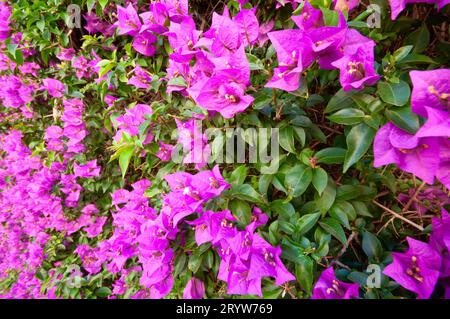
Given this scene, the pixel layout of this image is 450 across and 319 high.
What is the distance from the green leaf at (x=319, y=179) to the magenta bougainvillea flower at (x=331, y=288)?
210 mm

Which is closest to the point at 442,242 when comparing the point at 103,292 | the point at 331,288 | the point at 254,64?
the point at 331,288

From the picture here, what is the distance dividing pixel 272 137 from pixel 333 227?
0.96 feet

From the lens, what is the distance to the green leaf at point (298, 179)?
74 cm

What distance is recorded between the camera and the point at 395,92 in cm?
59

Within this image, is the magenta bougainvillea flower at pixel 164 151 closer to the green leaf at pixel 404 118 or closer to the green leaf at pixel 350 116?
the green leaf at pixel 350 116

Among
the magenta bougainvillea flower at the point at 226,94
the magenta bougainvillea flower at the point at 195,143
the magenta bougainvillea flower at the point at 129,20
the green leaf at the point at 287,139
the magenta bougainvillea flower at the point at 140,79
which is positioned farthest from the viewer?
the magenta bougainvillea flower at the point at 140,79

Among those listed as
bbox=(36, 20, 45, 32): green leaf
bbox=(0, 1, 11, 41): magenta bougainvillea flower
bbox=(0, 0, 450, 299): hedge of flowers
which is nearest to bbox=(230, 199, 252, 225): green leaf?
bbox=(0, 0, 450, 299): hedge of flowers

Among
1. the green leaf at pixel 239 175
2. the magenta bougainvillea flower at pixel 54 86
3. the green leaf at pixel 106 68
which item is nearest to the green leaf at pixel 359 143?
the green leaf at pixel 239 175

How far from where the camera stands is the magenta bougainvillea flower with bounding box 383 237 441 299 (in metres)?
0.65

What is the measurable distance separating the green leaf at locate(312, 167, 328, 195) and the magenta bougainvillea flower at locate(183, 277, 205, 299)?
595 mm

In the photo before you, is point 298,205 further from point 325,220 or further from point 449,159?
point 449,159

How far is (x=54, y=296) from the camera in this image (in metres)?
1.61

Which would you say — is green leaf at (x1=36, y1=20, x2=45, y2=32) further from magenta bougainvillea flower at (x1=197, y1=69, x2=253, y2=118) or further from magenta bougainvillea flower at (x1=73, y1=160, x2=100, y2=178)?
magenta bougainvillea flower at (x1=197, y1=69, x2=253, y2=118)
